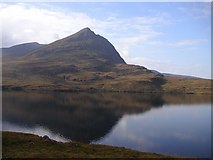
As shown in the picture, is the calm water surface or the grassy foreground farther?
the calm water surface

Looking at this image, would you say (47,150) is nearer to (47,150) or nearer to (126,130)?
(47,150)

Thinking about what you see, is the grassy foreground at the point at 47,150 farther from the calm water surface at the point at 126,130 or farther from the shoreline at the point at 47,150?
the calm water surface at the point at 126,130

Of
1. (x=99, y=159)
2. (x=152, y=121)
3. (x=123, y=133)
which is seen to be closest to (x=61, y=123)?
(x=123, y=133)

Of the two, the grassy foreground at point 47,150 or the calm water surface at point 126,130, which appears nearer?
the grassy foreground at point 47,150

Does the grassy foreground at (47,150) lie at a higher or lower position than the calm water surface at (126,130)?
higher

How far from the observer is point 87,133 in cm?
9081

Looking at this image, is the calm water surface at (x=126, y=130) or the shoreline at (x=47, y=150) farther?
the calm water surface at (x=126, y=130)

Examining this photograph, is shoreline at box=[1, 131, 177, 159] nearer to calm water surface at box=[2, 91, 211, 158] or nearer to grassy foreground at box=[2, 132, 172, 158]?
grassy foreground at box=[2, 132, 172, 158]

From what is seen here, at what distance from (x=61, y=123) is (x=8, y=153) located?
Result: 64.2 m

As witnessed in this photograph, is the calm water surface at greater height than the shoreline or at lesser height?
lesser

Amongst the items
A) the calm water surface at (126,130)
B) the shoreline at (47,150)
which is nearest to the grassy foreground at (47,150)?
the shoreline at (47,150)

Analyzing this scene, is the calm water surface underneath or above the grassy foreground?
underneath

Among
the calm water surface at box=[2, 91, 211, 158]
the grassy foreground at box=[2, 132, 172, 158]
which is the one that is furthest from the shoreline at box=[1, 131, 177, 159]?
the calm water surface at box=[2, 91, 211, 158]

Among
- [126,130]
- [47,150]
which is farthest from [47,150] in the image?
[126,130]
